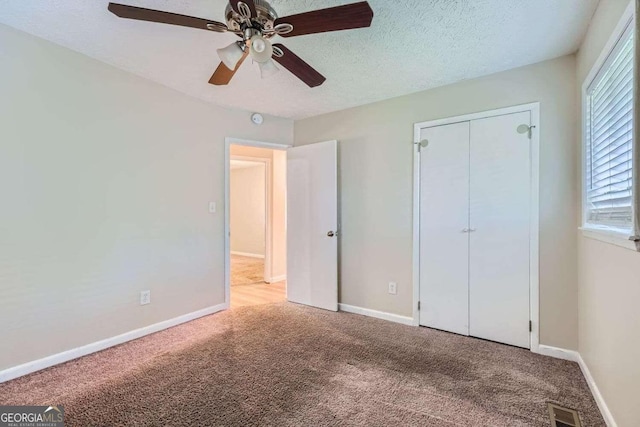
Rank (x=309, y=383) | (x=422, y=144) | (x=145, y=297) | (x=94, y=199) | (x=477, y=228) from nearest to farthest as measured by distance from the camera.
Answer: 1. (x=309, y=383)
2. (x=94, y=199)
3. (x=477, y=228)
4. (x=145, y=297)
5. (x=422, y=144)

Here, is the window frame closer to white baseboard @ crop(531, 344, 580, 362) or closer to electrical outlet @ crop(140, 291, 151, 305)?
white baseboard @ crop(531, 344, 580, 362)

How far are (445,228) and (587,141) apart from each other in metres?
1.22

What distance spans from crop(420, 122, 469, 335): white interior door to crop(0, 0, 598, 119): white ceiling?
1.98ft

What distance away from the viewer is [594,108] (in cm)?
200

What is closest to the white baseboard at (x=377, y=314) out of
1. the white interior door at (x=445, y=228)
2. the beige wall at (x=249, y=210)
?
the white interior door at (x=445, y=228)

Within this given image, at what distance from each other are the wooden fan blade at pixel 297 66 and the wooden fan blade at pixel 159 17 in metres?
0.36

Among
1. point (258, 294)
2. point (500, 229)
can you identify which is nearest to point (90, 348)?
point (258, 294)

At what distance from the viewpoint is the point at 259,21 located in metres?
1.55

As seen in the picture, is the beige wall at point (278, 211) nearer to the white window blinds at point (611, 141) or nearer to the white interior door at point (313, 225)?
the white interior door at point (313, 225)

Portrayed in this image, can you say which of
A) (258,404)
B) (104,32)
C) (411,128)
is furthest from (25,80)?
(411,128)

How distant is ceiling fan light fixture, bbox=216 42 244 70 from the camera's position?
1.65 meters

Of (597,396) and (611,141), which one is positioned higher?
(611,141)

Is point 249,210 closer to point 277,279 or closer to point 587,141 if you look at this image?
point 277,279

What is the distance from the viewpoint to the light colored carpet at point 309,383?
1720 mm
